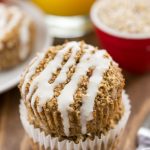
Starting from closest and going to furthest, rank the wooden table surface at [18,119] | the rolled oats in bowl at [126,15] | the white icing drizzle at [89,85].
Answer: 1. the white icing drizzle at [89,85]
2. the wooden table surface at [18,119]
3. the rolled oats in bowl at [126,15]

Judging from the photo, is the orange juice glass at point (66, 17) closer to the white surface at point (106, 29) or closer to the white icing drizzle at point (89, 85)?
the white surface at point (106, 29)

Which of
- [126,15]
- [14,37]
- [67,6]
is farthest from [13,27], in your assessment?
[126,15]

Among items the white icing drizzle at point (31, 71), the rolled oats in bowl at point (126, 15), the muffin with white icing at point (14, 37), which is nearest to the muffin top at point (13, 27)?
the muffin with white icing at point (14, 37)

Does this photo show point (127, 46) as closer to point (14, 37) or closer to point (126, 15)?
point (126, 15)

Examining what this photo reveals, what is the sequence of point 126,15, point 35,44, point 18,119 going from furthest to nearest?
point 35,44 → point 126,15 → point 18,119

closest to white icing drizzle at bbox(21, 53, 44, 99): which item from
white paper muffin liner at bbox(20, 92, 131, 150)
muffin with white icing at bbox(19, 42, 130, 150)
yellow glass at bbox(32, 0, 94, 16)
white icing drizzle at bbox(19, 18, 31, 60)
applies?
muffin with white icing at bbox(19, 42, 130, 150)

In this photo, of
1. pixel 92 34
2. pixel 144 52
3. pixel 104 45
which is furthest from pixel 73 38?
pixel 144 52

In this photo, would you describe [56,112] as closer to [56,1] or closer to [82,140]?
[82,140]
